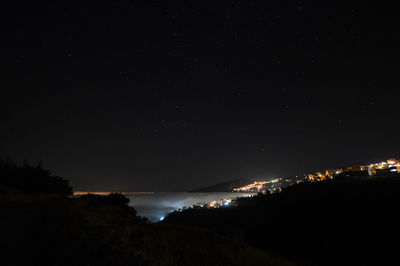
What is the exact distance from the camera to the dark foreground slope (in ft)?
100

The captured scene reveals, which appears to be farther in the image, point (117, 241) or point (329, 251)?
point (329, 251)

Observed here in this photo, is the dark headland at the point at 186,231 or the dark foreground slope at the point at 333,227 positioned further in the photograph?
the dark foreground slope at the point at 333,227

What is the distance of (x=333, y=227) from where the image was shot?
44438mm

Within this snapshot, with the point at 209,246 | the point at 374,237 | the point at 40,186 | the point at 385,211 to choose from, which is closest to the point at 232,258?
the point at 209,246

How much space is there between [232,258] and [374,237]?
37138mm

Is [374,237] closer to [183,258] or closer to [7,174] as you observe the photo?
[183,258]

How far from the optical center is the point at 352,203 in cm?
5609

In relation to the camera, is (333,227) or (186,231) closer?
(186,231)

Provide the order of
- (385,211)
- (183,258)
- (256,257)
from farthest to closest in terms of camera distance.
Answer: (385,211), (256,257), (183,258)

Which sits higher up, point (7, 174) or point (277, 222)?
point (7, 174)

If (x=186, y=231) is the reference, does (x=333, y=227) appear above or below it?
below

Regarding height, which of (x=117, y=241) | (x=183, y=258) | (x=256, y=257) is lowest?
(x=256, y=257)

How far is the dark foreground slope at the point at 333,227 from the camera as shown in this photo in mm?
30487

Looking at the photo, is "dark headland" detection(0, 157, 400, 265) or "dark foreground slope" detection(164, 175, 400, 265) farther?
"dark foreground slope" detection(164, 175, 400, 265)
